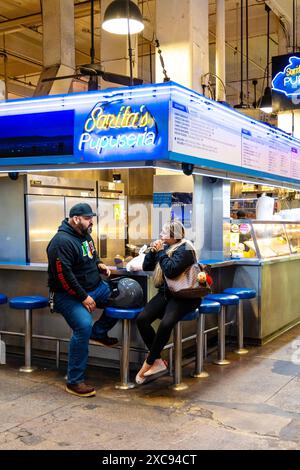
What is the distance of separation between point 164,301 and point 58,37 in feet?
20.4

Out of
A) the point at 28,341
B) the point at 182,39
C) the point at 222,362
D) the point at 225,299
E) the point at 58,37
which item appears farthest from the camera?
the point at 58,37

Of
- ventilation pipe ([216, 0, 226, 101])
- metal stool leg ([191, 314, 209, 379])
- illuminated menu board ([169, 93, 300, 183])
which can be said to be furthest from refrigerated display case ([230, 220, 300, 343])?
ventilation pipe ([216, 0, 226, 101])

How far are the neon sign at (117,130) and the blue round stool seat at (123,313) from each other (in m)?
1.53

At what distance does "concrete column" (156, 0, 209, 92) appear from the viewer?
724 cm

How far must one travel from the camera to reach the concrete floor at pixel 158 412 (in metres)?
3.70

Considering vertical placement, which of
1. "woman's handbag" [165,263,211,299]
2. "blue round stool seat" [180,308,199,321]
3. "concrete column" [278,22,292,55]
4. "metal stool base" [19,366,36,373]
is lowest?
"metal stool base" [19,366,36,373]

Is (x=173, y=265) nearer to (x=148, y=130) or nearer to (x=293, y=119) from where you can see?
(x=148, y=130)

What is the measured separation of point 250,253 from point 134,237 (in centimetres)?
317

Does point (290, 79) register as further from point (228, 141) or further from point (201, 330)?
point (201, 330)

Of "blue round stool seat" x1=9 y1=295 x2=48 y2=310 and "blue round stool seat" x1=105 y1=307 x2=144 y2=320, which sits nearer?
"blue round stool seat" x1=105 y1=307 x2=144 y2=320

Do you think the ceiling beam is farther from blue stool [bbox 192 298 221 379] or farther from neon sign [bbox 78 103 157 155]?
blue stool [bbox 192 298 221 379]

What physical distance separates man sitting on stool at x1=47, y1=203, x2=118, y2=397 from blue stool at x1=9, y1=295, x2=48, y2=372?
50cm

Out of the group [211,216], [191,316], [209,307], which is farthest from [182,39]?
[191,316]

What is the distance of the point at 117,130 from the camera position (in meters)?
4.98
